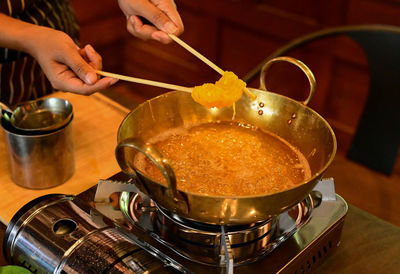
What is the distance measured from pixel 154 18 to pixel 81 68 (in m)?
0.32

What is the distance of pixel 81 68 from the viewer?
1.29 m

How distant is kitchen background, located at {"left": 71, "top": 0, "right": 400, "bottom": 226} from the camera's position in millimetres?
2928

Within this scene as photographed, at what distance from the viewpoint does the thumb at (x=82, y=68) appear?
1271mm

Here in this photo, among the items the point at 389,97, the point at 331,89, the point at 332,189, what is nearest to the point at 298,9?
the point at 331,89

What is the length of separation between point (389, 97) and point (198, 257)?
1100 mm

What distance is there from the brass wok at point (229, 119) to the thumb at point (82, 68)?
159 millimetres

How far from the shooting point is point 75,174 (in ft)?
4.88

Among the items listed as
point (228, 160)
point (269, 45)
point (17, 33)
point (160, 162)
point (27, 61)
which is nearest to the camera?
point (160, 162)

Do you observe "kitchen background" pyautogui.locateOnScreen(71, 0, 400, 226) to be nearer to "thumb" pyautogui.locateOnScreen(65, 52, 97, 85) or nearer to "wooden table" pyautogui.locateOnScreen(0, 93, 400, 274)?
"wooden table" pyautogui.locateOnScreen(0, 93, 400, 274)

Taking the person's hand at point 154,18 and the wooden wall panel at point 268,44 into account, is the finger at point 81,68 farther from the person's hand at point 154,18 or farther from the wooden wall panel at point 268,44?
the wooden wall panel at point 268,44

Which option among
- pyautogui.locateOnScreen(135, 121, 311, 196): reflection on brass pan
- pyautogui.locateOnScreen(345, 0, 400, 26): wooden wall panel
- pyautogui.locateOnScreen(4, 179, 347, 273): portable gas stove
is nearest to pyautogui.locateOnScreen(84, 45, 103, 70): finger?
pyautogui.locateOnScreen(135, 121, 311, 196): reflection on brass pan

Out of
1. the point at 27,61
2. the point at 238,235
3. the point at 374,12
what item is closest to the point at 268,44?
the point at 374,12

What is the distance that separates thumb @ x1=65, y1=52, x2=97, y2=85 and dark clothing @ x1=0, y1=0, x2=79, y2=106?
563 millimetres

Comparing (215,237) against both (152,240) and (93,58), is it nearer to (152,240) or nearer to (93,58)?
(152,240)
